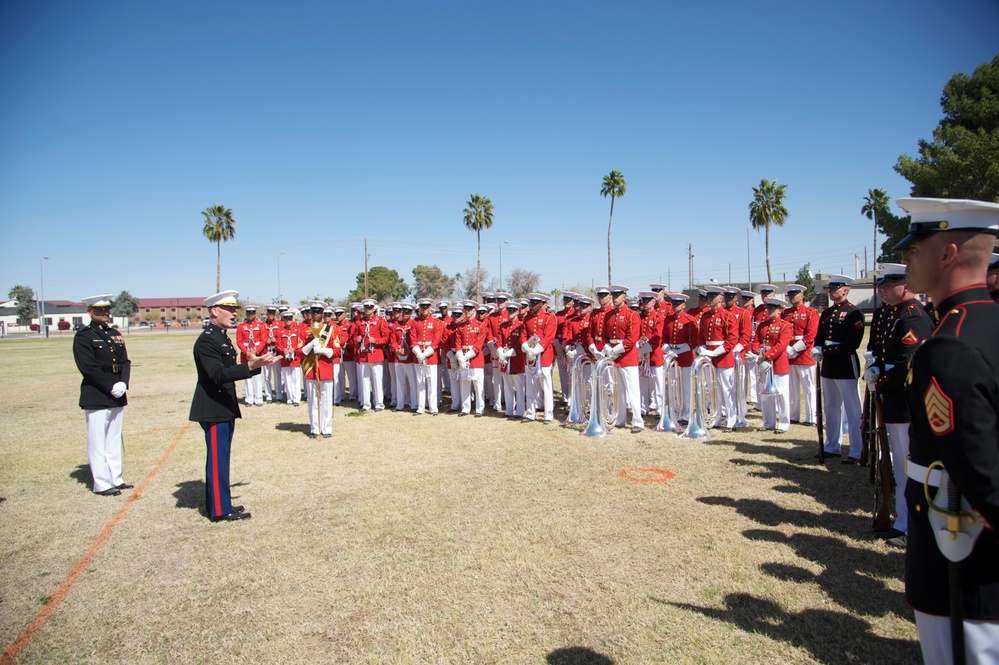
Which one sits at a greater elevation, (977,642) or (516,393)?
(977,642)

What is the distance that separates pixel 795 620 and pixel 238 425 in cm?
1125

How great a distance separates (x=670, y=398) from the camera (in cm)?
1044

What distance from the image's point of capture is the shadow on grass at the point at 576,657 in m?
3.54

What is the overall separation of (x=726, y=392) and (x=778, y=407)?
0.91 meters

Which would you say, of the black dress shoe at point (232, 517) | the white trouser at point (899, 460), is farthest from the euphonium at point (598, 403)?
the black dress shoe at point (232, 517)

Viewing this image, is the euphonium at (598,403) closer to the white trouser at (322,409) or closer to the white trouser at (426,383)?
the white trouser at (426,383)

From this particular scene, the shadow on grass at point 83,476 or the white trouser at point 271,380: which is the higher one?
the white trouser at point 271,380

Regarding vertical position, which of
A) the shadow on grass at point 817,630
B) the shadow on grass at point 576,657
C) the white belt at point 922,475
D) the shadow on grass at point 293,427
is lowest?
the shadow on grass at point 293,427

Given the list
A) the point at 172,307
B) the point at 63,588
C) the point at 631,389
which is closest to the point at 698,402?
the point at 631,389

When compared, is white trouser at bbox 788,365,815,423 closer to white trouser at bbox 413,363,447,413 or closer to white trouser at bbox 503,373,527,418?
white trouser at bbox 503,373,527,418

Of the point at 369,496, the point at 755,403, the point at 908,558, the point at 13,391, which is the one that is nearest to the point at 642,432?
the point at 755,403

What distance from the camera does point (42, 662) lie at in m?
3.78

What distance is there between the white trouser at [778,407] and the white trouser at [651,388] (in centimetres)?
209

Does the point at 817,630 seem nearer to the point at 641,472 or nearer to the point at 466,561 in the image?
the point at 466,561
